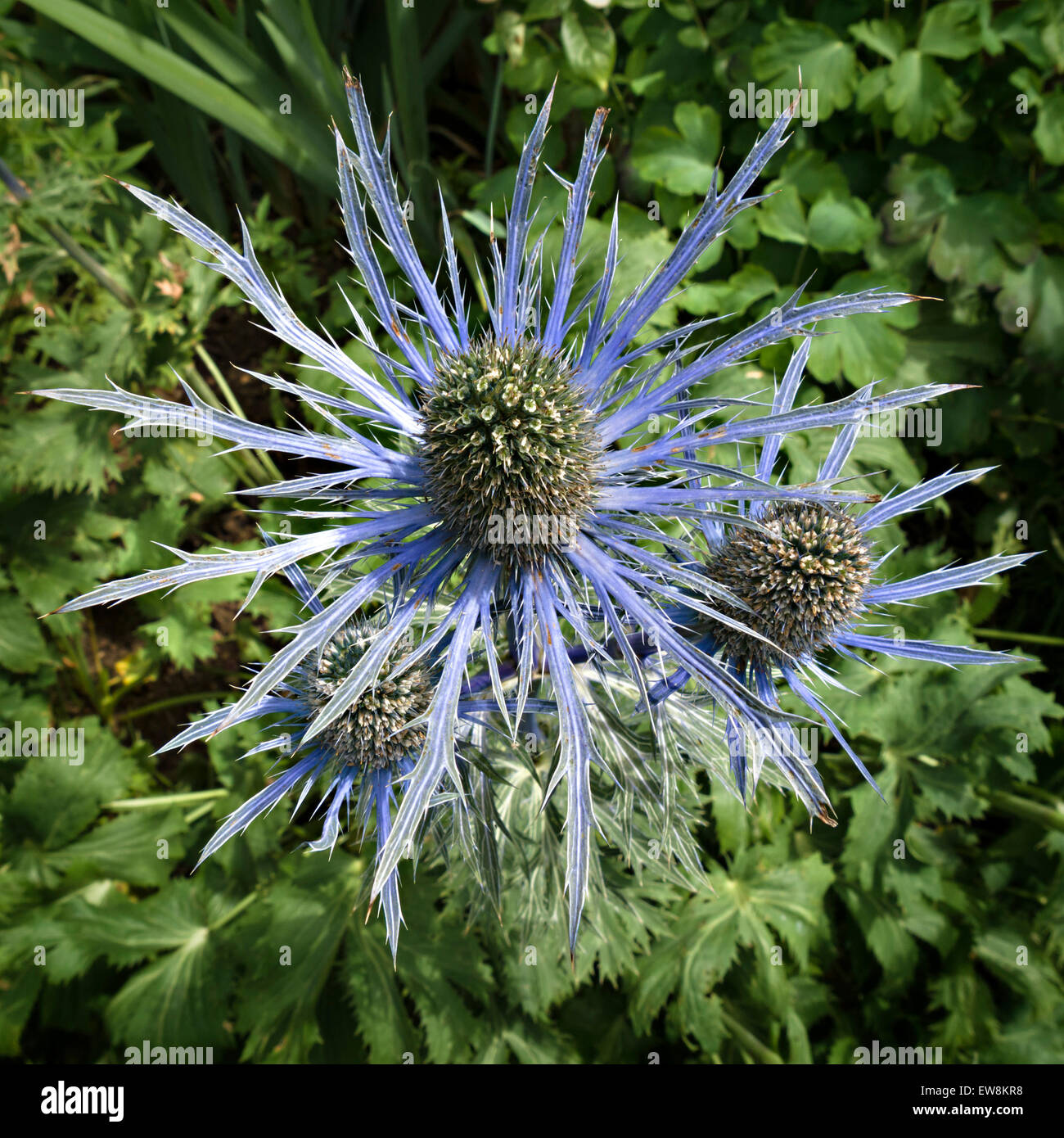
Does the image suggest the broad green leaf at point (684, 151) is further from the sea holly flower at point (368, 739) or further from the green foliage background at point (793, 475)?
the sea holly flower at point (368, 739)

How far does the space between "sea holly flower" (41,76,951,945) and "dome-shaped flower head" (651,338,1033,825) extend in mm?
150

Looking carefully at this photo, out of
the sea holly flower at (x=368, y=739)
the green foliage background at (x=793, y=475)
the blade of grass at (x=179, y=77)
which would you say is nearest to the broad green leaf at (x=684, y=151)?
the green foliage background at (x=793, y=475)

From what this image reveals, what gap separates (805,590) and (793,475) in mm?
1071

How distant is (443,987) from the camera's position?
2.00 meters

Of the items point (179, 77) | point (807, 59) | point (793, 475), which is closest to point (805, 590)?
point (793, 475)

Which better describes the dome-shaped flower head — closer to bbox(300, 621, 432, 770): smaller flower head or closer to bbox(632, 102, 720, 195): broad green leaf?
bbox(300, 621, 432, 770): smaller flower head

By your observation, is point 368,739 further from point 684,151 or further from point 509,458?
point 684,151

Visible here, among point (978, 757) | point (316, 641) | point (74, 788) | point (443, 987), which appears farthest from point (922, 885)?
point (74, 788)

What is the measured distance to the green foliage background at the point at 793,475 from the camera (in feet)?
6.81

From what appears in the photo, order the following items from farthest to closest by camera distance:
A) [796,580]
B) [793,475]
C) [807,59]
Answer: [807,59] < [793,475] < [796,580]

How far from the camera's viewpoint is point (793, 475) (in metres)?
2.25

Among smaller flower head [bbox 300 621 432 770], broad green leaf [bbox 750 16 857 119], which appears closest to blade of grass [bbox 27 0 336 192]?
broad green leaf [bbox 750 16 857 119]

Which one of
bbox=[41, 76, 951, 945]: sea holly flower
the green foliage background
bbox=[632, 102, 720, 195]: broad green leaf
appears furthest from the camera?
bbox=[632, 102, 720, 195]: broad green leaf

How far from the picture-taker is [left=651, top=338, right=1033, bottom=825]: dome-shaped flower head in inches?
49.8
